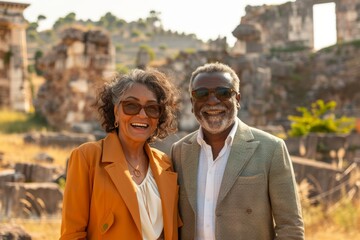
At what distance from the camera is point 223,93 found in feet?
12.3

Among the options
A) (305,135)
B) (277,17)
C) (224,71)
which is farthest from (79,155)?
(277,17)

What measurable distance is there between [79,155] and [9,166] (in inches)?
421

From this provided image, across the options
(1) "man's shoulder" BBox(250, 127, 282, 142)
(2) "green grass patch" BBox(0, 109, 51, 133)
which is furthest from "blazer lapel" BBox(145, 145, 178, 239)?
(2) "green grass patch" BBox(0, 109, 51, 133)

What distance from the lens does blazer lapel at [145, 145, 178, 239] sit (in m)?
3.62

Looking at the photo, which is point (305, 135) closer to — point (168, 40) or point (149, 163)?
point (149, 163)

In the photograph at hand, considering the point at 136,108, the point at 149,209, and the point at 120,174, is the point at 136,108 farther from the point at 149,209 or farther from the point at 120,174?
the point at 149,209

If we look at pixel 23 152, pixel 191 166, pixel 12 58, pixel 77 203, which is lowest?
pixel 23 152

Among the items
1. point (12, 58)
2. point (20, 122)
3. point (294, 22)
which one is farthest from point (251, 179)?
point (294, 22)

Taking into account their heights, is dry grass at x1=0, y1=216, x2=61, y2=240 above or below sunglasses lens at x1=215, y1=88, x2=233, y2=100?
below

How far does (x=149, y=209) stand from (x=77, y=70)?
69.7 feet

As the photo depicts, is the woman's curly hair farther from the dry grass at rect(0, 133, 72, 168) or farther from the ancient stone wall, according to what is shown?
the ancient stone wall

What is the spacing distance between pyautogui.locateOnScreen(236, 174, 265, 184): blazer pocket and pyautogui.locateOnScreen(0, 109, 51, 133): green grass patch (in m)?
19.8

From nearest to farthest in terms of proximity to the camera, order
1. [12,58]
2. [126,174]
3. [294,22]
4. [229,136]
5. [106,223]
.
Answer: [106,223] < [126,174] < [229,136] < [12,58] < [294,22]

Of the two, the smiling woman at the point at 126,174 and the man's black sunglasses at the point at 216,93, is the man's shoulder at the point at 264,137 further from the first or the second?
the smiling woman at the point at 126,174
